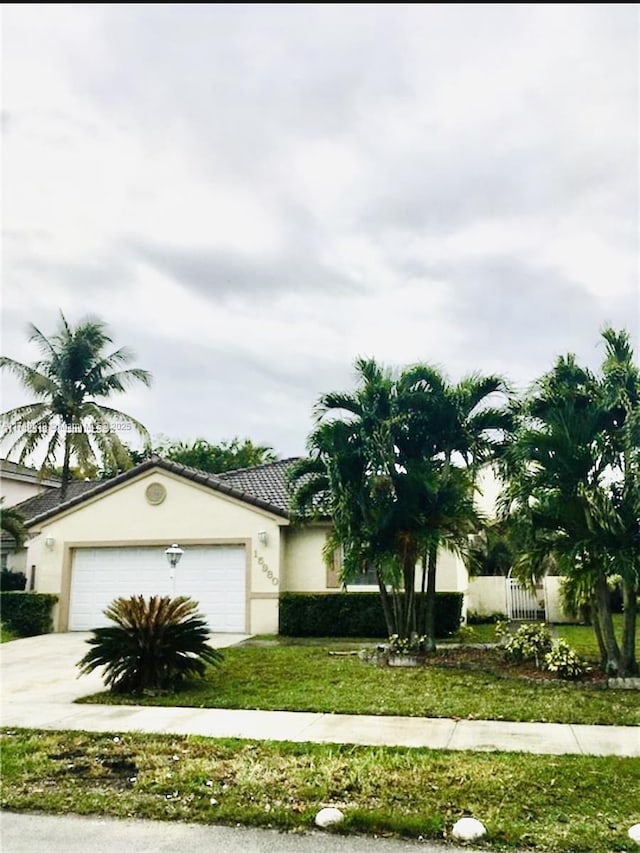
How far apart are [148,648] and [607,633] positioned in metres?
6.19

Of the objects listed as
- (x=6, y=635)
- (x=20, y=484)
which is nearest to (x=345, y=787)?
(x=6, y=635)

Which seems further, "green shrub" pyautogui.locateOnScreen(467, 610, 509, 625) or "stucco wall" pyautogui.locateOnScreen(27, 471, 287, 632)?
"green shrub" pyautogui.locateOnScreen(467, 610, 509, 625)

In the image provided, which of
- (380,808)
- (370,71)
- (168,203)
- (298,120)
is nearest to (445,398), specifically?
(168,203)

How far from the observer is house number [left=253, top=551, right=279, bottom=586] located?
16750 mm

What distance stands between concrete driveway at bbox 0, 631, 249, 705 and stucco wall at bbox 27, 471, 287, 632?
1.43 metres

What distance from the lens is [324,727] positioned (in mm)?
7184

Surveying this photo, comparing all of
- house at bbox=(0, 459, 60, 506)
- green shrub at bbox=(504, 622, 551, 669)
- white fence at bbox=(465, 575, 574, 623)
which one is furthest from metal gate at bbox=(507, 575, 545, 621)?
house at bbox=(0, 459, 60, 506)

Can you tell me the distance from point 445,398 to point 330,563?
387 cm

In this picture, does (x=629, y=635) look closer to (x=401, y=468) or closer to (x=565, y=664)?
(x=565, y=664)

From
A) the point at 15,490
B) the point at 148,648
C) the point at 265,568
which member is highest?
the point at 15,490

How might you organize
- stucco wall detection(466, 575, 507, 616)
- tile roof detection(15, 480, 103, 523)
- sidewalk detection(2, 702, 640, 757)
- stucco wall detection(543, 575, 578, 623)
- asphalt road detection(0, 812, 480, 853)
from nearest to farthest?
asphalt road detection(0, 812, 480, 853) → sidewalk detection(2, 702, 640, 757) → stucco wall detection(543, 575, 578, 623) → stucco wall detection(466, 575, 507, 616) → tile roof detection(15, 480, 103, 523)

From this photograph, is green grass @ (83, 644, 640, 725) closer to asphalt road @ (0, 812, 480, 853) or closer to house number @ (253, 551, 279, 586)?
asphalt road @ (0, 812, 480, 853)

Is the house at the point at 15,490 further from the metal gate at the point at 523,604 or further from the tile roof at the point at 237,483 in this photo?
the metal gate at the point at 523,604

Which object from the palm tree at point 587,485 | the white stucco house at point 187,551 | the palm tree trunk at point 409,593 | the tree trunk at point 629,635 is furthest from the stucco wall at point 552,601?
the tree trunk at point 629,635
